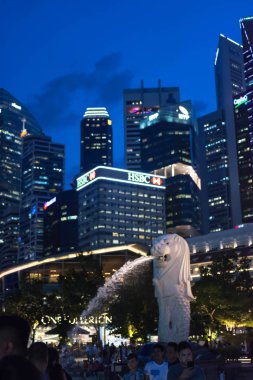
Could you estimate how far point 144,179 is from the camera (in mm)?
185125

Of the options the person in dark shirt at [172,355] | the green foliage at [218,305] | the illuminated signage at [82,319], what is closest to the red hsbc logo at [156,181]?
the illuminated signage at [82,319]

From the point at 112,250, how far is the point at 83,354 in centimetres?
5000

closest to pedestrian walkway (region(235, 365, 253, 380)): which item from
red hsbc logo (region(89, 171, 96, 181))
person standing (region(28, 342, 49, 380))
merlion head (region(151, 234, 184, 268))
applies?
merlion head (region(151, 234, 184, 268))

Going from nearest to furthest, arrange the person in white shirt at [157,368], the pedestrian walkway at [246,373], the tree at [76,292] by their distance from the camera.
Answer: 1. the person in white shirt at [157,368]
2. the pedestrian walkway at [246,373]
3. the tree at [76,292]

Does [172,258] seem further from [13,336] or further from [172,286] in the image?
[13,336]

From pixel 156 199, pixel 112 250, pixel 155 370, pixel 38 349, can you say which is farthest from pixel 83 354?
pixel 156 199

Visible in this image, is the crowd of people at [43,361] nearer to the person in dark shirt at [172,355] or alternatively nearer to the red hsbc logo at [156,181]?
the person in dark shirt at [172,355]

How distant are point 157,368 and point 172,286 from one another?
1296 cm

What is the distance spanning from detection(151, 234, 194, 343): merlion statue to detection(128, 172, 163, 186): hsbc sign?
15802cm

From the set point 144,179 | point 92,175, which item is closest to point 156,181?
point 144,179

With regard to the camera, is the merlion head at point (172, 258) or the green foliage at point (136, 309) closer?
the merlion head at point (172, 258)

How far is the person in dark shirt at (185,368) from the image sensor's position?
6.35 metres

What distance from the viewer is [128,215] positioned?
588ft

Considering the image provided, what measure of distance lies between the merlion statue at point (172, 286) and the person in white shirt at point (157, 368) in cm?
1265
